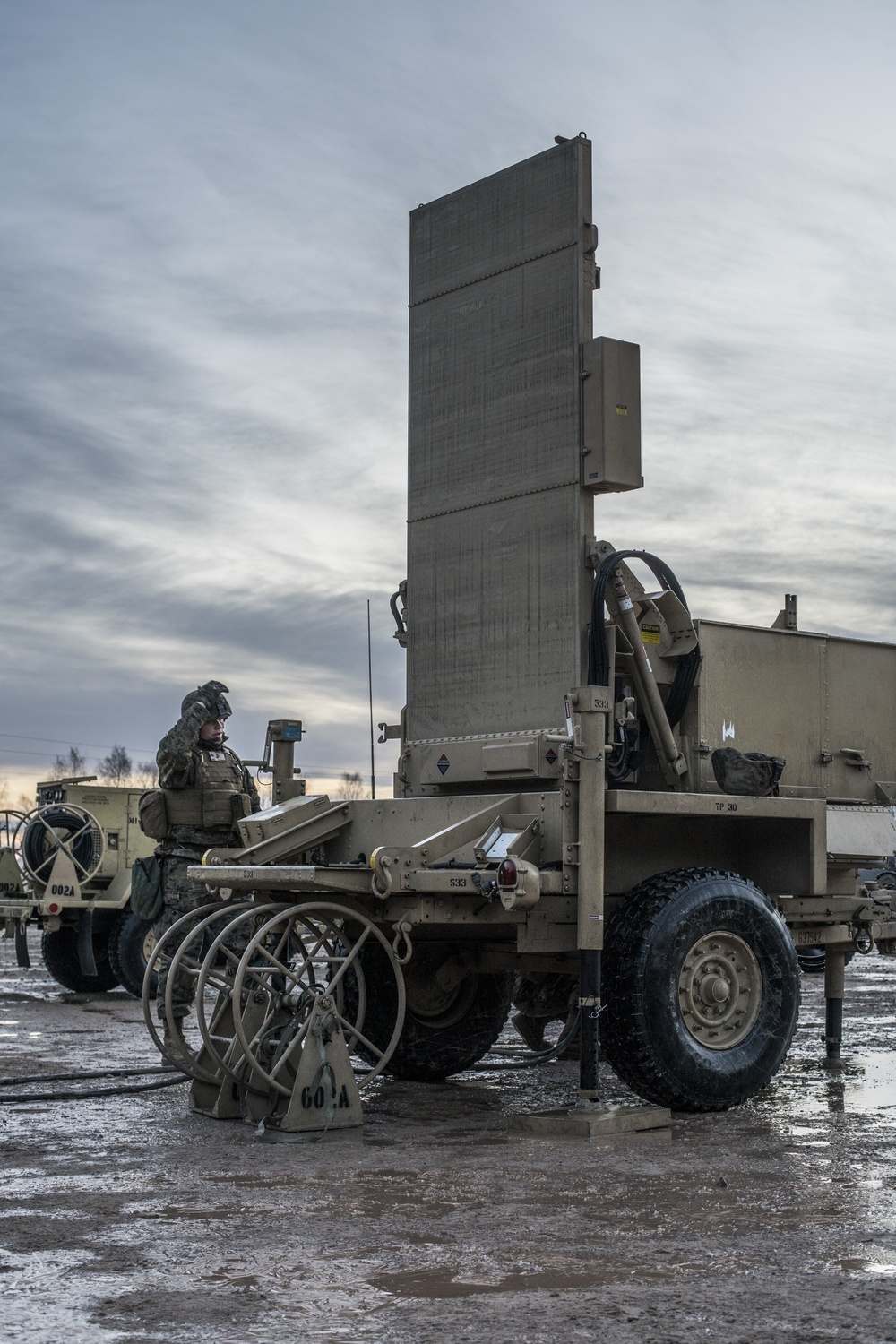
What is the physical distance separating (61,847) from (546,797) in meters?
9.22

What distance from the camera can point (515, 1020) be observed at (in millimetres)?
9828

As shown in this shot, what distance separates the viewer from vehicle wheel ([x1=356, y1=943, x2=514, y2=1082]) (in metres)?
8.52

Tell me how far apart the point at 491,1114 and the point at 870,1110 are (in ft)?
6.00

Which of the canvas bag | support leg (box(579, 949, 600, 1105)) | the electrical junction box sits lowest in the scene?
support leg (box(579, 949, 600, 1105))

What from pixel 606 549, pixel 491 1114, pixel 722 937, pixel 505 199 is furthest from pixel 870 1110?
pixel 505 199

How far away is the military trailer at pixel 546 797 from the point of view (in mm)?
7086

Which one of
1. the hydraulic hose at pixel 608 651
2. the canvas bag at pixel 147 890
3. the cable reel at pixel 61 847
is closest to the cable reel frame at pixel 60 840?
the cable reel at pixel 61 847

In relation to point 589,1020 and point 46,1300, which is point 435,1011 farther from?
point 46,1300

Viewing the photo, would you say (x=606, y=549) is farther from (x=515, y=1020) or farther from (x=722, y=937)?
(x=515, y=1020)

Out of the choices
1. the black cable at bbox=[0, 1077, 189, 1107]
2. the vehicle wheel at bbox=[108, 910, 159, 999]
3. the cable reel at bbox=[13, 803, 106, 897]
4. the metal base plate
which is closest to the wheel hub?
the metal base plate

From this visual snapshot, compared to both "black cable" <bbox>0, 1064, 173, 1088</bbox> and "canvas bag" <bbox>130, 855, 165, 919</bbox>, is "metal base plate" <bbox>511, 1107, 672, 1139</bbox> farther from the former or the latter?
"canvas bag" <bbox>130, 855, 165, 919</bbox>

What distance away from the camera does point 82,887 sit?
15.8m

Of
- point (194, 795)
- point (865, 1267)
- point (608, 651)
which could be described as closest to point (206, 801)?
point (194, 795)

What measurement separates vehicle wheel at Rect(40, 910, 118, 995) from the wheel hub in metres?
9.68
